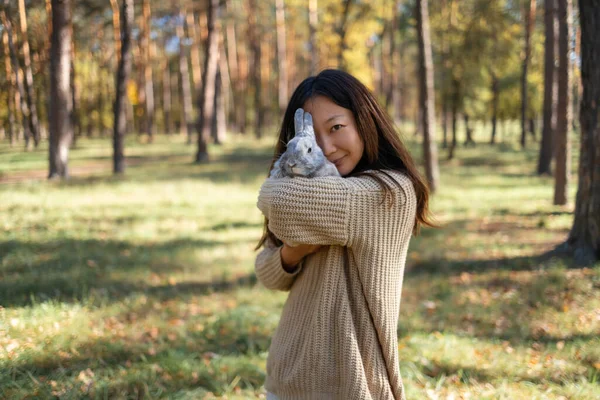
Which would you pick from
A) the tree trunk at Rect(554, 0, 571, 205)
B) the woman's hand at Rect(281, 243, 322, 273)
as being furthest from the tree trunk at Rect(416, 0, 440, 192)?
the woman's hand at Rect(281, 243, 322, 273)

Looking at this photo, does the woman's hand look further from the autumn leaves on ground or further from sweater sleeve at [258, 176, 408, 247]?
the autumn leaves on ground

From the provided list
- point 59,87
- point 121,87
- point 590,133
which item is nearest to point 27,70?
point 121,87

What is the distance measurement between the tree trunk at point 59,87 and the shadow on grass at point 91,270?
716cm

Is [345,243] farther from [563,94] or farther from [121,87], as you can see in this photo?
[121,87]

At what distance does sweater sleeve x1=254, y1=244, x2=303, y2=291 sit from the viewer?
190 centimetres

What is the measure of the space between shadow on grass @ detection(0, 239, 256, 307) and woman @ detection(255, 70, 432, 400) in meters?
3.45

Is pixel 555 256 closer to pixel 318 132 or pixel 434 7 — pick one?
→ pixel 318 132

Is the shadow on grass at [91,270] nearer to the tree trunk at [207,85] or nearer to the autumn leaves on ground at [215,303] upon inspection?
the autumn leaves on ground at [215,303]

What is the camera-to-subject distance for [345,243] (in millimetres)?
1614

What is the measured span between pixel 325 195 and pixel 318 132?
0.27m

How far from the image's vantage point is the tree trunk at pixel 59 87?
12.7 metres

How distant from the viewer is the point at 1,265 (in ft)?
19.2

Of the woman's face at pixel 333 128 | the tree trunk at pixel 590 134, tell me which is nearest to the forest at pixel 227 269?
the tree trunk at pixel 590 134

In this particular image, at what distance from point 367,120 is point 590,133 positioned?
515 centimetres
